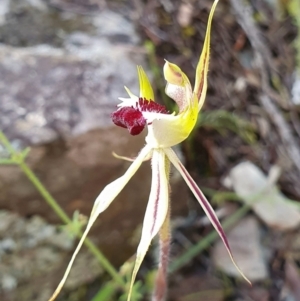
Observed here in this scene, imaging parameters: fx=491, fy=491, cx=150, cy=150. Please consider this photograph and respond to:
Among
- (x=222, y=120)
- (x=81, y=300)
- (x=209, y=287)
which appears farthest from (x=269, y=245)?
(x=81, y=300)

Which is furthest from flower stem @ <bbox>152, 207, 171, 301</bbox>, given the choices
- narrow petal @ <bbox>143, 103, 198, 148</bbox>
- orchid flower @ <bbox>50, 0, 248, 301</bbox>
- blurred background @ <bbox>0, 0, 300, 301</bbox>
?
blurred background @ <bbox>0, 0, 300, 301</bbox>

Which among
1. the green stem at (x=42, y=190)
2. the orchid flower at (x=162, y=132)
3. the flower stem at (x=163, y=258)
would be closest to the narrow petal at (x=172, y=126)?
the orchid flower at (x=162, y=132)

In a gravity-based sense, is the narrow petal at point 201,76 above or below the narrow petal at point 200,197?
above

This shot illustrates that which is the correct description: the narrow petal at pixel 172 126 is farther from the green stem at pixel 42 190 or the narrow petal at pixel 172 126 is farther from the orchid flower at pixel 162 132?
the green stem at pixel 42 190

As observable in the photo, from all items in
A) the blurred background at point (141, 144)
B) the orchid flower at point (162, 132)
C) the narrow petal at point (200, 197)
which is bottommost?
the blurred background at point (141, 144)

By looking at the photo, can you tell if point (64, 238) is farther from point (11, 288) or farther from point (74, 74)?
point (74, 74)

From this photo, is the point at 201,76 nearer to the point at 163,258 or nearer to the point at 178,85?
the point at 178,85
